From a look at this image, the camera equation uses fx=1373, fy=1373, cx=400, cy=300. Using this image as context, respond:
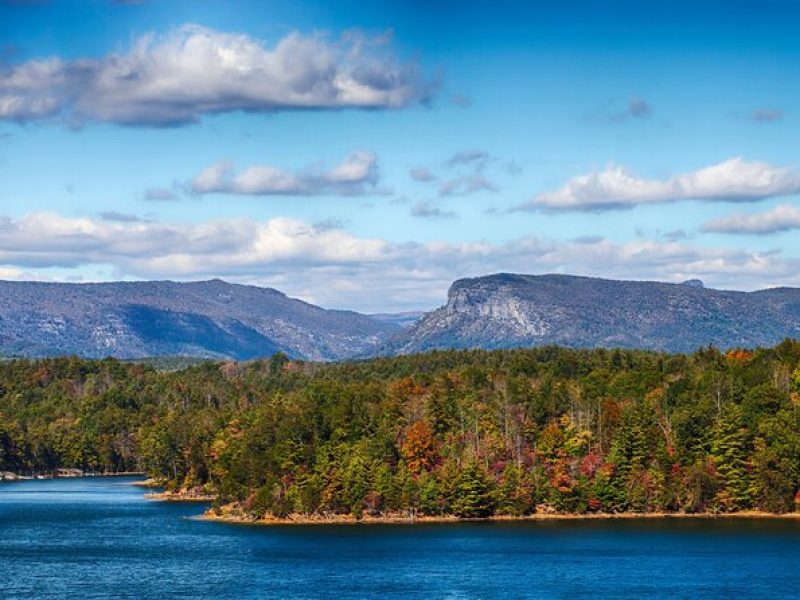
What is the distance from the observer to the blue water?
383ft

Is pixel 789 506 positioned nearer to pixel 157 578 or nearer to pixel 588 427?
pixel 588 427

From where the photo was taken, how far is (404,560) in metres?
134

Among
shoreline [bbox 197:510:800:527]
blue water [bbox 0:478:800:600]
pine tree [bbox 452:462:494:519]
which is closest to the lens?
blue water [bbox 0:478:800:600]

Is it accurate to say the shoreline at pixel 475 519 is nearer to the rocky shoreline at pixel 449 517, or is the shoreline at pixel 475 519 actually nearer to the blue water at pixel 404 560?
the rocky shoreline at pixel 449 517

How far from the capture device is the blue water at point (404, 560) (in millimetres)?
116875

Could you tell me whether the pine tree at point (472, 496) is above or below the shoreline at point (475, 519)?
above

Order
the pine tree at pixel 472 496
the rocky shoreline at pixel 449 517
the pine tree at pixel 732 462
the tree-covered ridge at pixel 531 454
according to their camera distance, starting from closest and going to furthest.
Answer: the pine tree at pixel 472 496 → the rocky shoreline at pixel 449 517 → the pine tree at pixel 732 462 → the tree-covered ridge at pixel 531 454

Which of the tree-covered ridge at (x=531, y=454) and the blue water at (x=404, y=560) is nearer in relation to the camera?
the blue water at (x=404, y=560)

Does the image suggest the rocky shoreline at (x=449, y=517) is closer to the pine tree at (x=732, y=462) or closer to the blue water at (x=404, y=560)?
the pine tree at (x=732, y=462)

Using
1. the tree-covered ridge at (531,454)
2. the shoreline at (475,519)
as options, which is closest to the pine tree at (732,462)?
the tree-covered ridge at (531,454)

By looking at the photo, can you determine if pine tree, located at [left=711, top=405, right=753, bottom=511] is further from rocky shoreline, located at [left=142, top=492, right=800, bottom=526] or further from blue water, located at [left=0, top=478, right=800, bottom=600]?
blue water, located at [left=0, top=478, right=800, bottom=600]

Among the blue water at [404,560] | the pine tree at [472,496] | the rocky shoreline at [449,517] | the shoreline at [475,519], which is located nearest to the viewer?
the blue water at [404,560]

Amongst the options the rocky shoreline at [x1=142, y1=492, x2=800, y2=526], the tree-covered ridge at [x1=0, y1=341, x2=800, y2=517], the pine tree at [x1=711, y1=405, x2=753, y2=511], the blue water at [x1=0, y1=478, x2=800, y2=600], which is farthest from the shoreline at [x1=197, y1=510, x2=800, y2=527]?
the blue water at [x1=0, y1=478, x2=800, y2=600]

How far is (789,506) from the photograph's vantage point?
164500mm
